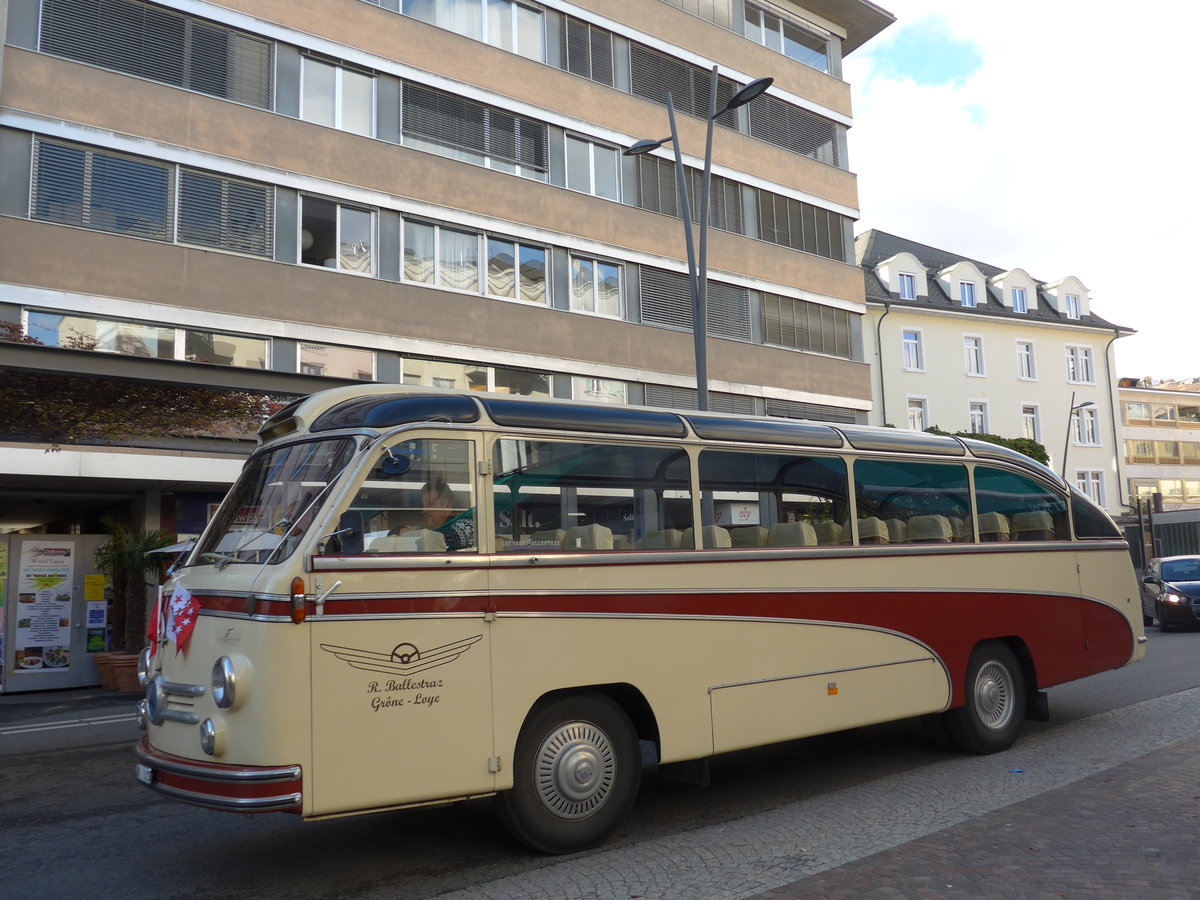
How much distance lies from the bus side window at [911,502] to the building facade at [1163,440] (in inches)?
2400

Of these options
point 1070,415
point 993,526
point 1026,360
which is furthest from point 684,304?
point 1026,360

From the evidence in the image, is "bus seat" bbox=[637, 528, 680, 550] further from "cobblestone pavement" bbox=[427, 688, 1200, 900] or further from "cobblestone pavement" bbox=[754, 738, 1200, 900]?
"cobblestone pavement" bbox=[754, 738, 1200, 900]

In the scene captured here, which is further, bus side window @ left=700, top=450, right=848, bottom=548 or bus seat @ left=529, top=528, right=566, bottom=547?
bus side window @ left=700, top=450, right=848, bottom=548

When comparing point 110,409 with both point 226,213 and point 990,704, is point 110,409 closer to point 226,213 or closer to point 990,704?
point 226,213

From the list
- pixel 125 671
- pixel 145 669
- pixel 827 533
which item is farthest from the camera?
pixel 125 671

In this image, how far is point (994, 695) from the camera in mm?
9477

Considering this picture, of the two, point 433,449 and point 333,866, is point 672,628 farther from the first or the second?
point 333,866

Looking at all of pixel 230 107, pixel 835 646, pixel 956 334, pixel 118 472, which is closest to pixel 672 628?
pixel 835 646

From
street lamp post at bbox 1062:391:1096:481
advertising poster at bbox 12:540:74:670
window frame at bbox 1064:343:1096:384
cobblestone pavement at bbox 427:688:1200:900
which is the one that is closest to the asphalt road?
cobblestone pavement at bbox 427:688:1200:900

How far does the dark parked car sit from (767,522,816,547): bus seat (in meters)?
16.4

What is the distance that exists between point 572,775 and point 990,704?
468cm

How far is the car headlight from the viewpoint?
17.9 ft

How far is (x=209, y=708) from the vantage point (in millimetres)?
5605

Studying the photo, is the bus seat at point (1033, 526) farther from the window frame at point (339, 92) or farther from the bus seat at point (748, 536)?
the window frame at point (339, 92)
